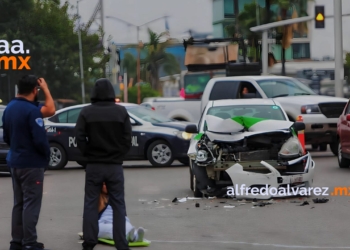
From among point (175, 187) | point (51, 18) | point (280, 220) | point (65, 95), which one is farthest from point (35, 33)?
point (280, 220)

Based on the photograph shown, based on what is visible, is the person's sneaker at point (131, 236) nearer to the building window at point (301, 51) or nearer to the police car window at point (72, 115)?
the police car window at point (72, 115)

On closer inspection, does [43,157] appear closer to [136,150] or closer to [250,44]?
[136,150]

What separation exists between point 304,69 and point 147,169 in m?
21.9

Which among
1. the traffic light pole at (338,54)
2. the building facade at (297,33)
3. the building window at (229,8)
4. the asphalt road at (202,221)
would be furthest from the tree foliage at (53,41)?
the asphalt road at (202,221)

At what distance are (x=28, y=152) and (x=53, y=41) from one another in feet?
129

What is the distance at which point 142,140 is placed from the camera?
73.1 feet

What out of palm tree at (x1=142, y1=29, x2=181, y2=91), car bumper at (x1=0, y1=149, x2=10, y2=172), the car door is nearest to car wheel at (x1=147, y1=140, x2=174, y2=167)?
car bumper at (x1=0, y1=149, x2=10, y2=172)

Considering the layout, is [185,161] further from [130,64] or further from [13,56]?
[130,64]

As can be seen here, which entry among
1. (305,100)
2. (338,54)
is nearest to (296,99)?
(305,100)

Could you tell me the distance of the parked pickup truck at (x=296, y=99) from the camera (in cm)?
2339

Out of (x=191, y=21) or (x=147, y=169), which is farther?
(x=191, y=21)

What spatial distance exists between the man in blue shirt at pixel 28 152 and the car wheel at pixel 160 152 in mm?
12451

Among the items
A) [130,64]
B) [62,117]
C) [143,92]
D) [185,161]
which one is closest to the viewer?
[185,161]

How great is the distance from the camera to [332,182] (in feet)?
55.9
